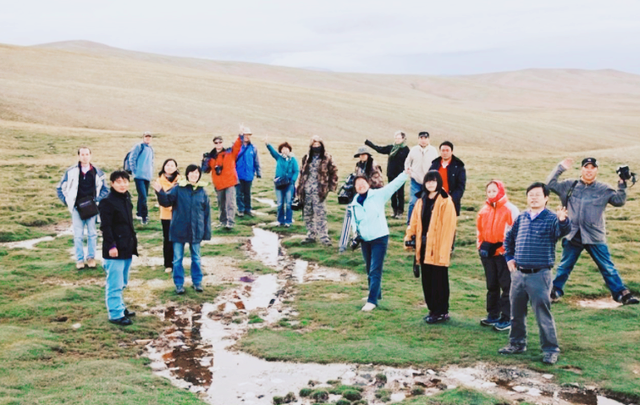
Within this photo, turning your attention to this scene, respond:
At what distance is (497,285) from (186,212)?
5944 millimetres

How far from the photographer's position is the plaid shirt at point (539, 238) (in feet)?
29.3

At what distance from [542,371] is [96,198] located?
989 centimetres

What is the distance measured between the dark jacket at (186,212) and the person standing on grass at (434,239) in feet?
13.8

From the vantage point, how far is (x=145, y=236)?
18.1 m

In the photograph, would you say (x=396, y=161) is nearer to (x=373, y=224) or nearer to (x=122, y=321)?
(x=373, y=224)

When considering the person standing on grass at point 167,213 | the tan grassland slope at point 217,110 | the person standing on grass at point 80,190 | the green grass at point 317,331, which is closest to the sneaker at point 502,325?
the green grass at point 317,331

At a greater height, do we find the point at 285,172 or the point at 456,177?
the point at 456,177

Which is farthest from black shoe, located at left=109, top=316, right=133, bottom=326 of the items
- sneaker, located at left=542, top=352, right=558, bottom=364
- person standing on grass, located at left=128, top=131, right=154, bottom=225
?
person standing on grass, located at left=128, top=131, right=154, bottom=225

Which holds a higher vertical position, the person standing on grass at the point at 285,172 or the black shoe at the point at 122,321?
the person standing on grass at the point at 285,172

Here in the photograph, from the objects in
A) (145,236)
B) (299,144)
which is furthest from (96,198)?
(299,144)

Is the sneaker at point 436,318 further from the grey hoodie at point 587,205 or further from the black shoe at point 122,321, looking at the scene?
the black shoe at point 122,321

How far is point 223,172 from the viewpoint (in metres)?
18.6

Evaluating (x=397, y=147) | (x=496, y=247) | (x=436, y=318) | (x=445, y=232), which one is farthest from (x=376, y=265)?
(x=397, y=147)

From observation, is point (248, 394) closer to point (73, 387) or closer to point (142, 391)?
point (142, 391)
